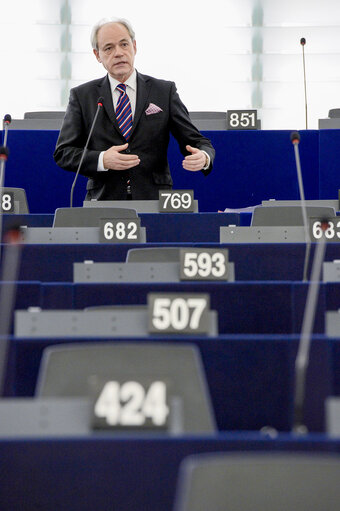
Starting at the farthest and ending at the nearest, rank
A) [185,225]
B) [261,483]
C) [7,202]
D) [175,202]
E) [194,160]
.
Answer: [7,202], [194,160], [175,202], [185,225], [261,483]

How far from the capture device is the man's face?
5207 mm

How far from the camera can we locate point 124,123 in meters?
5.30

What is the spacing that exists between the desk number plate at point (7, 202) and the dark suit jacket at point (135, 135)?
35cm

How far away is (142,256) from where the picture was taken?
3.49 metres

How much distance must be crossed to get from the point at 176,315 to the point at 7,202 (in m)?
2.71

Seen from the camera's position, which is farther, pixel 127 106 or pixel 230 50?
pixel 230 50

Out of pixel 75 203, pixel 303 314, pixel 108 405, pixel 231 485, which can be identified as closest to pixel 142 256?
pixel 303 314

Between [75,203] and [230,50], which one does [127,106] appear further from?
[230,50]

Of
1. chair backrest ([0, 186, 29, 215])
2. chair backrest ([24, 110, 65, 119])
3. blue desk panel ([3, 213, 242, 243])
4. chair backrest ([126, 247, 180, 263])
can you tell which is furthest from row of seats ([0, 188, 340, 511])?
chair backrest ([24, 110, 65, 119])

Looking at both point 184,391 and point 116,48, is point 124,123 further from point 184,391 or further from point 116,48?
point 184,391

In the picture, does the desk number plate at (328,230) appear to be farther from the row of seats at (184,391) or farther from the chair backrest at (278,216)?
the row of seats at (184,391)

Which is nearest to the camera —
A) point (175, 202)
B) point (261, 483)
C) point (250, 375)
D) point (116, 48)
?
point (261, 483)

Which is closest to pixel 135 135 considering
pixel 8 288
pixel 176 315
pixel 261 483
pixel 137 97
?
pixel 137 97

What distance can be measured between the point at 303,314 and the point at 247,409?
659mm
